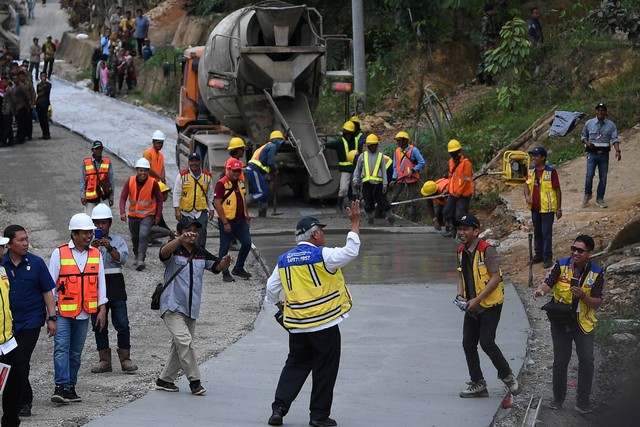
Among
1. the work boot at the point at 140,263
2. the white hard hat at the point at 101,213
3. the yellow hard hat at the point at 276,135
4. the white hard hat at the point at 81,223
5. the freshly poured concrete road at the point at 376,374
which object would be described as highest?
the white hard hat at the point at 81,223

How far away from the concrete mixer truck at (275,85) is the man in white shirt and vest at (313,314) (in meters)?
11.4

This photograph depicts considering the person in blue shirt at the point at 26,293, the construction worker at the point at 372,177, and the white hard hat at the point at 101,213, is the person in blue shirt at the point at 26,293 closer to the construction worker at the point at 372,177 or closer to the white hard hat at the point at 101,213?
the white hard hat at the point at 101,213

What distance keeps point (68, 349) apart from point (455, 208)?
8466 millimetres

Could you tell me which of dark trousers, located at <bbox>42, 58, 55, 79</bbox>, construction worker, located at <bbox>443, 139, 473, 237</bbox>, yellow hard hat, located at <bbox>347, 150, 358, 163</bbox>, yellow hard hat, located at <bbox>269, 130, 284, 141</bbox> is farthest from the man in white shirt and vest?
dark trousers, located at <bbox>42, 58, 55, 79</bbox>

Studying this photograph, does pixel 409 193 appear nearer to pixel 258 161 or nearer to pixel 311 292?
pixel 258 161

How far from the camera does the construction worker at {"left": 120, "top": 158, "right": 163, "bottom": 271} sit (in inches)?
654

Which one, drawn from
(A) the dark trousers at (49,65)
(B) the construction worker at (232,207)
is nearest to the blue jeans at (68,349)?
(B) the construction worker at (232,207)

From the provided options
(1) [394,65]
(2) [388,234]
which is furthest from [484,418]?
(1) [394,65]

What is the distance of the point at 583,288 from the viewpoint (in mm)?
10211

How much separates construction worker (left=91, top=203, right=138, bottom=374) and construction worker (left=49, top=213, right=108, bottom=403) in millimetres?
661

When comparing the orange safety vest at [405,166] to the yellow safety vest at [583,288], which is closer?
the yellow safety vest at [583,288]

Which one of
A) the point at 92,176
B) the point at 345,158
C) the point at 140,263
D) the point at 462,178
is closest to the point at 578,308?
the point at 462,178

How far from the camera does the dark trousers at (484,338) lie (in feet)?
34.1

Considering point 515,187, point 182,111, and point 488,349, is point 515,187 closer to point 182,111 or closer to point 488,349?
point 182,111
